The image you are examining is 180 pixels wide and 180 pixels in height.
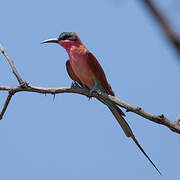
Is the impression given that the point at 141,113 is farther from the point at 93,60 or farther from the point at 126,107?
the point at 93,60

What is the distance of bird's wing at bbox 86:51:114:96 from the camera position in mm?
3402

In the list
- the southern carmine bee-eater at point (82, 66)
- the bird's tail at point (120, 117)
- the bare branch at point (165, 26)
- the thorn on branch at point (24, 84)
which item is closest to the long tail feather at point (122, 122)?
the bird's tail at point (120, 117)

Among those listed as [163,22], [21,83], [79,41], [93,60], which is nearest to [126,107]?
[21,83]

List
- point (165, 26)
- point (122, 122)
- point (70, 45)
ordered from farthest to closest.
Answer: point (70, 45) < point (122, 122) < point (165, 26)

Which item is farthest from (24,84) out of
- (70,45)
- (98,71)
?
(70,45)

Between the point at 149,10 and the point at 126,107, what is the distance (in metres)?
2.10

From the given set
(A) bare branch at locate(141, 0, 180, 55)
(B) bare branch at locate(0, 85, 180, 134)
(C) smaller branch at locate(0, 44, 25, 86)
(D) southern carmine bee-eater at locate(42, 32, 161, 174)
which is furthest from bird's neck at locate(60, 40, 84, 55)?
(A) bare branch at locate(141, 0, 180, 55)

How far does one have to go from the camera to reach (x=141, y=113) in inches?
90.8

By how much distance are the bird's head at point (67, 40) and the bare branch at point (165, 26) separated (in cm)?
356

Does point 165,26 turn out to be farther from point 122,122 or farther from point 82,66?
point 82,66

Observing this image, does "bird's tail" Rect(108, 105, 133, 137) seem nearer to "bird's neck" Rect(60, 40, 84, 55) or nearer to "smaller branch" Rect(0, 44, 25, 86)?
"smaller branch" Rect(0, 44, 25, 86)

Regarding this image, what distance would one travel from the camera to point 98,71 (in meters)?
3.50

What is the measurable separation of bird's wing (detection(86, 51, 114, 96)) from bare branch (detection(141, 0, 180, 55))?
10.2ft

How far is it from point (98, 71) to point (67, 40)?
671mm
